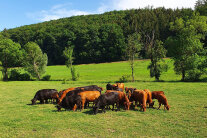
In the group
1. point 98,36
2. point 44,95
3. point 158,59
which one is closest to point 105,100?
point 44,95

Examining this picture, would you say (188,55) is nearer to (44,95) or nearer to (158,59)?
(158,59)

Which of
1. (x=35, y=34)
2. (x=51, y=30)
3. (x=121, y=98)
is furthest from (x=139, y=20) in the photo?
(x=121, y=98)

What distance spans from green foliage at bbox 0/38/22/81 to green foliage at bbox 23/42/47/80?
2.07m

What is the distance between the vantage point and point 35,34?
100125 millimetres

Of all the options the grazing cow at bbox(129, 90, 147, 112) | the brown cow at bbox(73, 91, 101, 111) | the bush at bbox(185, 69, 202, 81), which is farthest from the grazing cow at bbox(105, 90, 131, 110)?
the bush at bbox(185, 69, 202, 81)

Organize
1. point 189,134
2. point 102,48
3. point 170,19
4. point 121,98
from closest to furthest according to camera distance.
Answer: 1. point 189,134
2. point 121,98
3. point 102,48
4. point 170,19

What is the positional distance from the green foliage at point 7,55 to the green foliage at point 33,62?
6.79 ft

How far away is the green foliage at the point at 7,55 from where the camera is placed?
3761 centimetres

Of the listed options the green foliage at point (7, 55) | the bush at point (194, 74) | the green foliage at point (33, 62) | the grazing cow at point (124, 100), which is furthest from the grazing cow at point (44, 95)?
the green foliage at point (7, 55)

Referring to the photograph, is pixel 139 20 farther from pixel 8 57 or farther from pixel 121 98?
pixel 121 98

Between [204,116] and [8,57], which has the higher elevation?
[8,57]

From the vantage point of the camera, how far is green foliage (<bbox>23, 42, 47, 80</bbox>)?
3838 cm

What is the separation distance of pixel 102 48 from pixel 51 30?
35413 millimetres

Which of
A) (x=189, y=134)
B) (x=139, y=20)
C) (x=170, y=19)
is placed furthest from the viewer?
(x=139, y=20)
